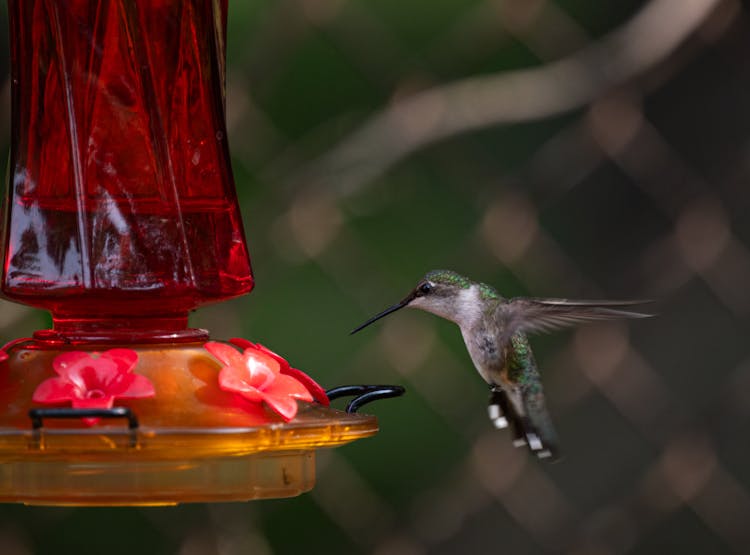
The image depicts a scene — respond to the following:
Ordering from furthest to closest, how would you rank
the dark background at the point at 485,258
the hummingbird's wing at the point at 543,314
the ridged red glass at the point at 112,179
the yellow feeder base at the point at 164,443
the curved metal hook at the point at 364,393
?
1. the dark background at the point at 485,258
2. the hummingbird's wing at the point at 543,314
3. the curved metal hook at the point at 364,393
4. the ridged red glass at the point at 112,179
5. the yellow feeder base at the point at 164,443

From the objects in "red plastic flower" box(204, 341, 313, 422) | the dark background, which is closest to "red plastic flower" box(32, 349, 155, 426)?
"red plastic flower" box(204, 341, 313, 422)

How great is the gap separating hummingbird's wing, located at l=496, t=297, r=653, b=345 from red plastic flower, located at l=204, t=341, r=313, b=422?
28.2 inches

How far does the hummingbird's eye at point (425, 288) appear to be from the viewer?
2590 mm

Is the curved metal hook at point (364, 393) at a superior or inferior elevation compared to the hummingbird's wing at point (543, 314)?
inferior

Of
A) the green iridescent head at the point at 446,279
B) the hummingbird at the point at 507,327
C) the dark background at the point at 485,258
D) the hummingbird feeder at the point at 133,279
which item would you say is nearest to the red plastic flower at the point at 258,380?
the hummingbird feeder at the point at 133,279

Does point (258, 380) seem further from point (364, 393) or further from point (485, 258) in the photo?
point (485, 258)

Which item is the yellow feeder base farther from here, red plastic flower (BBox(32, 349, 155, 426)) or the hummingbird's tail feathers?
the hummingbird's tail feathers

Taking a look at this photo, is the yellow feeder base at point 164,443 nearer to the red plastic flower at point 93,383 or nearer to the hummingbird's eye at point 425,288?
the red plastic flower at point 93,383

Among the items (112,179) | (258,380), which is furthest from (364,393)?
(112,179)

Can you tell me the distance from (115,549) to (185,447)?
2.52 m

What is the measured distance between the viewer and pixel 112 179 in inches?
78.6

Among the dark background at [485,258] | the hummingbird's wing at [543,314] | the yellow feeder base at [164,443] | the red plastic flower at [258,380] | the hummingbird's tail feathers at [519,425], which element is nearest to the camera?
the yellow feeder base at [164,443]

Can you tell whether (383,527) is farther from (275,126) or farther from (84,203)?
(84,203)

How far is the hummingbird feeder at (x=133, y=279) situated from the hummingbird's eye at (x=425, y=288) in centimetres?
46
